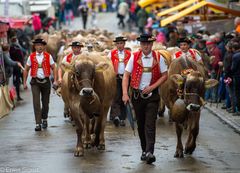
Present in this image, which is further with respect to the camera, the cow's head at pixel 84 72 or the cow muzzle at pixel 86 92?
the cow's head at pixel 84 72

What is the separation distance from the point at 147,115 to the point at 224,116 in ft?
24.4

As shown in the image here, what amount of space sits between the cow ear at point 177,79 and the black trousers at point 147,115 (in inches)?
29.2

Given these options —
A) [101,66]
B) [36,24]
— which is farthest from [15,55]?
[36,24]

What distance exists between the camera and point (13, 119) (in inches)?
859

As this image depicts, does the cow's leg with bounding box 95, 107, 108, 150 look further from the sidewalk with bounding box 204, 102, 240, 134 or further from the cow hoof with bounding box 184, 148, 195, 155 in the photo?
the sidewalk with bounding box 204, 102, 240, 134

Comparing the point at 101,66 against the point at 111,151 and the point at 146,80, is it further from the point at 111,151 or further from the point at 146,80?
the point at 111,151

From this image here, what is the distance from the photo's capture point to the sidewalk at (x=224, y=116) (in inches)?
793

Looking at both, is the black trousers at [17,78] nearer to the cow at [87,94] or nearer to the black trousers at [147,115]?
the cow at [87,94]

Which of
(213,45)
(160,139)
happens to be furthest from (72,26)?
(160,139)

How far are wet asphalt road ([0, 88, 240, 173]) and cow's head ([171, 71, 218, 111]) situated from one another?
3.07ft

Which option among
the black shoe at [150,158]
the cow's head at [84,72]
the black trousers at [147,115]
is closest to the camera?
the black shoe at [150,158]

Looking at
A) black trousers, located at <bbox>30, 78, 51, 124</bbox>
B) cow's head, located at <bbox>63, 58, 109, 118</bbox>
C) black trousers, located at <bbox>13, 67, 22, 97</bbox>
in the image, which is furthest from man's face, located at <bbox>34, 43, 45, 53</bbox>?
black trousers, located at <bbox>13, 67, 22, 97</bbox>

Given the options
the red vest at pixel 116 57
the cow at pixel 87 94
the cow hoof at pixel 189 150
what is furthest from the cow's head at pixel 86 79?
the red vest at pixel 116 57

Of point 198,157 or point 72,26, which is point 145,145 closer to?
point 198,157
